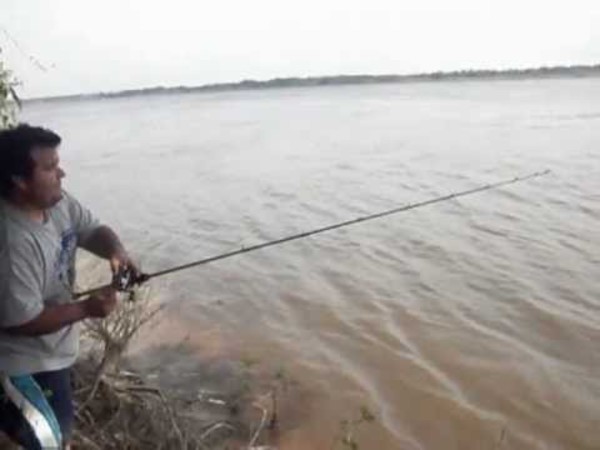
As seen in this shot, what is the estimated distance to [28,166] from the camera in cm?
304

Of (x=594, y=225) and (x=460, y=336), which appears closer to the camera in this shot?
(x=460, y=336)

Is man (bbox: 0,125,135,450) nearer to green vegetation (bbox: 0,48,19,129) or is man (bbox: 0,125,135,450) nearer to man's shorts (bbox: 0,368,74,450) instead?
man's shorts (bbox: 0,368,74,450)

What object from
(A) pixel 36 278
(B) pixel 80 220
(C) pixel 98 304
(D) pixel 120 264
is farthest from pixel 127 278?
(A) pixel 36 278

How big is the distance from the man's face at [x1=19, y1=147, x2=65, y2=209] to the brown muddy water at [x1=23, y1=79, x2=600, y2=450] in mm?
3086

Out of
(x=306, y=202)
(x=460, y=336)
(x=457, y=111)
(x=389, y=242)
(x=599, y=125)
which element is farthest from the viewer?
(x=457, y=111)

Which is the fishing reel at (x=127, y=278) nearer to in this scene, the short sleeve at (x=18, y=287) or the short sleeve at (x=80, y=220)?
the short sleeve at (x=80, y=220)

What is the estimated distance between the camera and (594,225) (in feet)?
35.5

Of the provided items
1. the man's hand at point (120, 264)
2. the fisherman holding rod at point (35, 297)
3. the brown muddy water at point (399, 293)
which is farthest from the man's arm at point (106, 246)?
the brown muddy water at point (399, 293)

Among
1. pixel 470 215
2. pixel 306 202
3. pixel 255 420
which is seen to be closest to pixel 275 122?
pixel 306 202

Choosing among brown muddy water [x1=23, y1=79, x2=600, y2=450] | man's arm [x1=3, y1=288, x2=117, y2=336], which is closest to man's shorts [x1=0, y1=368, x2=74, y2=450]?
man's arm [x1=3, y1=288, x2=117, y2=336]

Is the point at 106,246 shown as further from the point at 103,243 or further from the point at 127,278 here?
the point at 127,278

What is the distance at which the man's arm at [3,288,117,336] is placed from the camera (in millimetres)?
2973

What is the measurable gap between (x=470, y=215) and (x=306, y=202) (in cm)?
404

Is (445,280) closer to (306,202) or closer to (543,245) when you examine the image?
(543,245)
